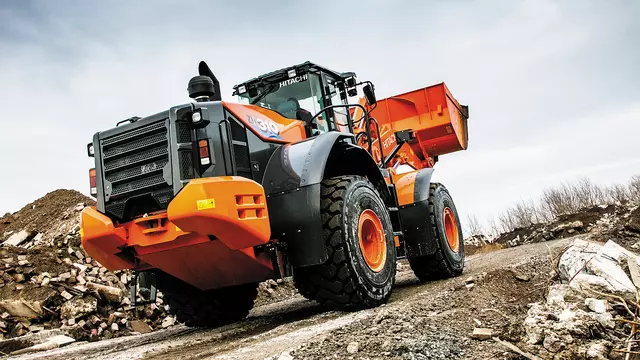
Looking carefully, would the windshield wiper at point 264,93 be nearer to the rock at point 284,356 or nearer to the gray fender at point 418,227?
the gray fender at point 418,227

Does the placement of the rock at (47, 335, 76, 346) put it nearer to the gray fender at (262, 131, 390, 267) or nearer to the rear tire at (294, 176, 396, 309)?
the rear tire at (294, 176, 396, 309)

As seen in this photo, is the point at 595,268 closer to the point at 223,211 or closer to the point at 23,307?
the point at 223,211

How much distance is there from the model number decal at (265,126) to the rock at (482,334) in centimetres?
274

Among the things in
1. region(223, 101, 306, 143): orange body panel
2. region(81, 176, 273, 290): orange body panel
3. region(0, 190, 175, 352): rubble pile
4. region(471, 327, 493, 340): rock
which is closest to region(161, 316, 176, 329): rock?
region(0, 190, 175, 352): rubble pile

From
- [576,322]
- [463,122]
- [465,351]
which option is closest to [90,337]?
[465,351]

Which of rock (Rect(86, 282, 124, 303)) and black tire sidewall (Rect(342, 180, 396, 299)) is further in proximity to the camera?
rock (Rect(86, 282, 124, 303))

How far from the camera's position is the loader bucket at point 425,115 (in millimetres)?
9750

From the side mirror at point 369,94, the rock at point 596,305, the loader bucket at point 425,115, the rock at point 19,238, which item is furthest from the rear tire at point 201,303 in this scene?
the rock at point 19,238

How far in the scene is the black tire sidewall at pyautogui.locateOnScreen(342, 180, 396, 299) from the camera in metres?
5.19

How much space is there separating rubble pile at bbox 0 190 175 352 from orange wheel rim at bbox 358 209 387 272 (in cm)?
329

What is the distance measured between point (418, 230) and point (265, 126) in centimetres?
256

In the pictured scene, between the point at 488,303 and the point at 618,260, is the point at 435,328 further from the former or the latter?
the point at 618,260

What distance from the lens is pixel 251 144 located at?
5.35 meters

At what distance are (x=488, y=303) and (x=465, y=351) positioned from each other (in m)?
1.31
